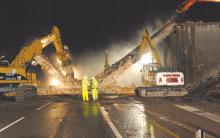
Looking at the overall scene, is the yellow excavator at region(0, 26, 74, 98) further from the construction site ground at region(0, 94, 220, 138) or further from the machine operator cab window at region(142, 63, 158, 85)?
the construction site ground at region(0, 94, 220, 138)

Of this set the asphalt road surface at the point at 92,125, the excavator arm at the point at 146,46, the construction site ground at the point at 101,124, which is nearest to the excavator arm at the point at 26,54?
the excavator arm at the point at 146,46

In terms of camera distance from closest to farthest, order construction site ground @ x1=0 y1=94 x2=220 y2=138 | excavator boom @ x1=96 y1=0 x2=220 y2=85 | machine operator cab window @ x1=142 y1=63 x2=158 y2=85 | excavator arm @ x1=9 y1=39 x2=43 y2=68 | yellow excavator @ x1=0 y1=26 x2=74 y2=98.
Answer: construction site ground @ x1=0 y1=94 x2=220 y2=138
yellow excavator @ x1=0 y1=26 x2=74 y2=98
machine operator cab window @ x1=142 y1=63 x2=158 y2=85
excavator arm @ x1=9 y1=39 x2=43 y2=68
excavator boom @ x1=96 y1=0 x2=220 y2=85

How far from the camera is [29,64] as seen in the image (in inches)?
1409

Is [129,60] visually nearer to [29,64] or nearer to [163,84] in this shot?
[29,64]

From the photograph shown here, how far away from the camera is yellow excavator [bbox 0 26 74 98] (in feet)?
100

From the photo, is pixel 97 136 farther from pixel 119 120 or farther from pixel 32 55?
pixel 32 55

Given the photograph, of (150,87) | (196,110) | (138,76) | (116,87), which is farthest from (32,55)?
(196,110)

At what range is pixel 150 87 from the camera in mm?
30922

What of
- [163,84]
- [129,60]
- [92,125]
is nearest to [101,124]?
[92,125]

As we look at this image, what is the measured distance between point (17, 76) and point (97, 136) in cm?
2004

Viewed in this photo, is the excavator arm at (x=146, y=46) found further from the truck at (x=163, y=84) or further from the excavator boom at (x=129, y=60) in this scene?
the truck at (x=163, y=84)

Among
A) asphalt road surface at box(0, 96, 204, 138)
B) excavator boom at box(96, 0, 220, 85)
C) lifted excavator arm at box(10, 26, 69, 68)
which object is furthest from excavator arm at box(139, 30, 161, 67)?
asphalt road surface at box(0, 96, 204, 138)

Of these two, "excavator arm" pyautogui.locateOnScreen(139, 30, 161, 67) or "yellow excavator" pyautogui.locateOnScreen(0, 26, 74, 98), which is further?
"excavator arm" pyautogui.locateOnScreen(139, 30, 161, 67)

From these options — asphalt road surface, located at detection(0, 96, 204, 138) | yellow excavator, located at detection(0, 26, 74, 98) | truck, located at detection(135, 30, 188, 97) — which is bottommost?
asphalt road surface, located at detection(0, 96, 204, 138)
